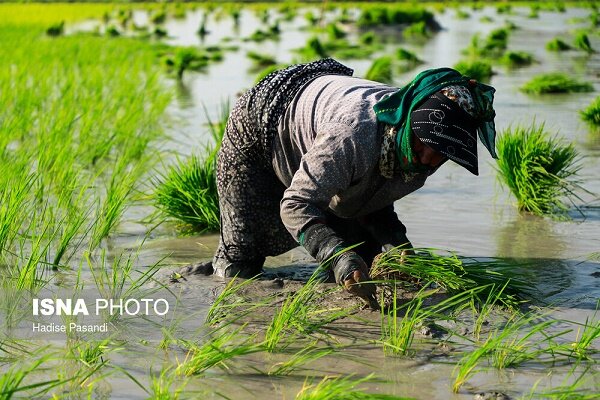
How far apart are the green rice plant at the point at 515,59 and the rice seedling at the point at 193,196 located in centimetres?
672

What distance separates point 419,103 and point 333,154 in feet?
0.94

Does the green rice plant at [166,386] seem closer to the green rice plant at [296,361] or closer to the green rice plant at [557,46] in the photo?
the green rice plant at [296,361]

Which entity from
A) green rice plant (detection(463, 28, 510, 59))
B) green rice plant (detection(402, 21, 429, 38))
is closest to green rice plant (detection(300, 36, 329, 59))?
green rice plant (detection(463, 28, 510, 59))

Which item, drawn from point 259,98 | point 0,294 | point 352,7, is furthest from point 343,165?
point 352,7

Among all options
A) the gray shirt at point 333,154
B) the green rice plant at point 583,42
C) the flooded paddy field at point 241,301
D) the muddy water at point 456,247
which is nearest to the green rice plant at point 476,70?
the muddy water at point 456,247

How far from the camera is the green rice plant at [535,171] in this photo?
4.51 metres

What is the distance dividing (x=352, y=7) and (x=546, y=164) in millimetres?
18748

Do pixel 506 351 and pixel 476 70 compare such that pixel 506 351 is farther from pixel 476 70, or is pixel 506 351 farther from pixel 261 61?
pixel 261 61

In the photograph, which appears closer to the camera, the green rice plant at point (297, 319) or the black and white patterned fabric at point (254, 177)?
the green rice plant at point (297, 319)

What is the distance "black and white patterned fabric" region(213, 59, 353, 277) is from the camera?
137 inches

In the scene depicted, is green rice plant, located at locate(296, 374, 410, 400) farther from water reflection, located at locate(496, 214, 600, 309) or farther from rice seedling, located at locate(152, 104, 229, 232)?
rice seedling, located at locate(152, 104, 229, 232)

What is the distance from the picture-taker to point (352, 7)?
899 inches

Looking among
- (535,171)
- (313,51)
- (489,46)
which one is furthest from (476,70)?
(535,171)

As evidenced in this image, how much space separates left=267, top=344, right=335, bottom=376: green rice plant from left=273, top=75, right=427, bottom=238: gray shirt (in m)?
0.45
